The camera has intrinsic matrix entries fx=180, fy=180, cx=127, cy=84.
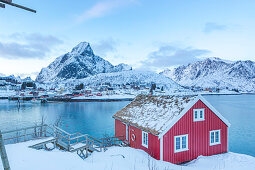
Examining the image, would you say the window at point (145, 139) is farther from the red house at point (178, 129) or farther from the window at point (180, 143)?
the window at point (180, 143)

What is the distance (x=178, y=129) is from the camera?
49.1 ft

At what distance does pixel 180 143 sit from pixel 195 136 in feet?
5.46

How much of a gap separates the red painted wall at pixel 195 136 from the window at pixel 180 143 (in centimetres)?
29

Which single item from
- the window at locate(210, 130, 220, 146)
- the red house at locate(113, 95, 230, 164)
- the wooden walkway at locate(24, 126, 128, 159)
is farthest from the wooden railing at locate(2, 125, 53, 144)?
the window at locate(210, 130, 220, 146)

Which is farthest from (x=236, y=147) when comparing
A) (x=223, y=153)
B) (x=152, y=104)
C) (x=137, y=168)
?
(x=137, y=168)

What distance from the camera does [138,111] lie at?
19.5m

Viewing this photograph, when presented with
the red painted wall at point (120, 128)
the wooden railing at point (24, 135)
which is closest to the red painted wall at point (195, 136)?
the red painted wall at point (120, 128)

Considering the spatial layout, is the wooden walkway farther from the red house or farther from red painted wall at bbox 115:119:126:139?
the red house

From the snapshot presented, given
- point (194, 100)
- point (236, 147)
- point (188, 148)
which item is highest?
point (194, 100)

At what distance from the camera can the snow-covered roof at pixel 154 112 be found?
1524 cm

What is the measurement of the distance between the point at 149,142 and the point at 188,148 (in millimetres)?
3398

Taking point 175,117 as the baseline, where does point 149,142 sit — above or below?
below

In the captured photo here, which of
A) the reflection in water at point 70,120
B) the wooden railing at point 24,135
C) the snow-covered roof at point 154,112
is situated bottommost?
the reflection in water at point 70,120

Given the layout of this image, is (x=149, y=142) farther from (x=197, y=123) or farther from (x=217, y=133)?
(x=217, y=133)
